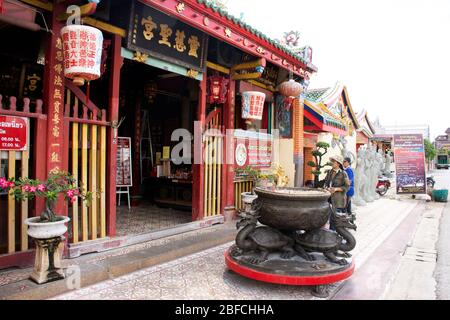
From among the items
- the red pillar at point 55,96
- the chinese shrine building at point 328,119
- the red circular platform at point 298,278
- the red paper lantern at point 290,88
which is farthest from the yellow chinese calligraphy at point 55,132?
the chinese shrine building at point 328,119

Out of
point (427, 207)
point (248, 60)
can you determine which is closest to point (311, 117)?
point (248, 60)

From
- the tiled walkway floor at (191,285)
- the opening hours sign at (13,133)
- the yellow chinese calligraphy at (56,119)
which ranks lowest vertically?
the tiled walkway floor at (191,285)

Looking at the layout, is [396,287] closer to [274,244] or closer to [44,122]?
[274,244]

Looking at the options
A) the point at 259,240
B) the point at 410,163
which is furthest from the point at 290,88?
the point at 410,163

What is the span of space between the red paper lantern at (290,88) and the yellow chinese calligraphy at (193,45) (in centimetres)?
326

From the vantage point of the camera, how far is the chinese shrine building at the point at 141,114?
14.0 ft

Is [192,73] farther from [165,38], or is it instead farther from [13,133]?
[13,133]

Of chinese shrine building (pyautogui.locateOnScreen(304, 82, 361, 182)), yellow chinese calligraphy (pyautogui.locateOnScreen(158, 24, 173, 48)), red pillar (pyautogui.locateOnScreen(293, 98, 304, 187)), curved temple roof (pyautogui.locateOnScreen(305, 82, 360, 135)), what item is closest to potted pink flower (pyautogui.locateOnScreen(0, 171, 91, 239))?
yellow chinese calligraphy (pyautogui.locateOnScreen(158, 24, 173, 48))

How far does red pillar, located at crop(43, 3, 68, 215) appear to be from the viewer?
4.26 meters

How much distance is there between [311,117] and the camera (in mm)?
10750

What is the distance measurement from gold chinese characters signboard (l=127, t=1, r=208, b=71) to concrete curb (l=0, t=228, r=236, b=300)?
3251 mm

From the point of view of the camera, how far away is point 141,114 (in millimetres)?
9781

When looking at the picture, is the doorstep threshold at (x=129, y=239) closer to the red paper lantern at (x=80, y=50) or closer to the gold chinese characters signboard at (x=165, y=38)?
the red paper lantern at (x=80, y=50)

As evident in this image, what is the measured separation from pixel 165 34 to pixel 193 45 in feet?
2.43
